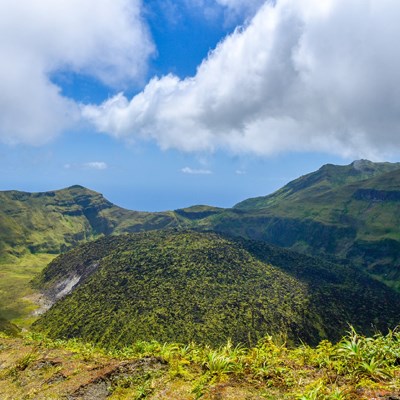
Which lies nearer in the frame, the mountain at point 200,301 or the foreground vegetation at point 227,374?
the foreground vegetation at point 227,374

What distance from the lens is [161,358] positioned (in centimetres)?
1484

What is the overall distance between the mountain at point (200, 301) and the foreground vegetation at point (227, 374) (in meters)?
93.7

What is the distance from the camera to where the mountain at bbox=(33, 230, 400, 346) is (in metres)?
118

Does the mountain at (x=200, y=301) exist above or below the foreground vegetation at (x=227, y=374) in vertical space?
below

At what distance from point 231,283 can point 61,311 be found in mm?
76486

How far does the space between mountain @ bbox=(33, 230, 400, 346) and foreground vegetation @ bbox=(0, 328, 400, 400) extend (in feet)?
307

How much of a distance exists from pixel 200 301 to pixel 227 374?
12707 centimetres

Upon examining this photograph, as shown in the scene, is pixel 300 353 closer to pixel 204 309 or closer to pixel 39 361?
pixel 39 361

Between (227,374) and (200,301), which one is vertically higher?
(227,374)

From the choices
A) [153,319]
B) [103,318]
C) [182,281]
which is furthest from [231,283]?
[103,318]

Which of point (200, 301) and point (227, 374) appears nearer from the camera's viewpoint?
point (227, 374)

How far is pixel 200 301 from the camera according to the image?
135 m

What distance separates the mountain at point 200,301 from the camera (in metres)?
118

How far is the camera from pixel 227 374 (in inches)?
498
